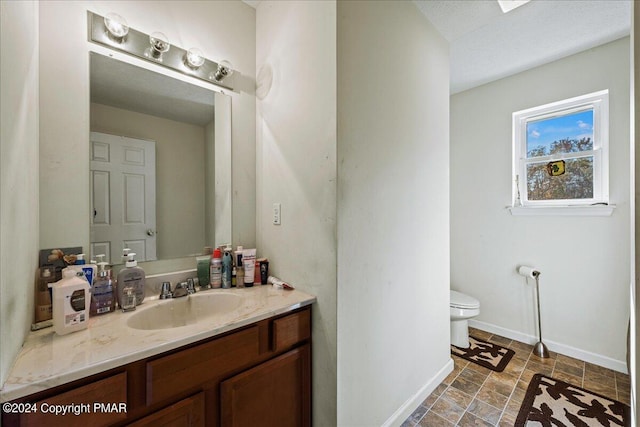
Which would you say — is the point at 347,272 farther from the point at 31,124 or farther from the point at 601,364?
the point at 601,364

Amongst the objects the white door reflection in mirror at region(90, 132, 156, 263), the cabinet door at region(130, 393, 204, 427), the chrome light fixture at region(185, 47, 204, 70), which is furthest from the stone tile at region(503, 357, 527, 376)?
the chrome light fixture at region(185, 47, 204, 70)

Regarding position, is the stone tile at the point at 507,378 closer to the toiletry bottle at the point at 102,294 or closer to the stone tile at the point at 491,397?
the stone tile at the point at 491,397

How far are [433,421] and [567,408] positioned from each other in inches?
33.3

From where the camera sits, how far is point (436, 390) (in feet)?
5.80

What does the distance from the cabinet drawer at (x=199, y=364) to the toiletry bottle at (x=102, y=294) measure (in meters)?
0.43

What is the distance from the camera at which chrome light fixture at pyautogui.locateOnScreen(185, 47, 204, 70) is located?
1.38m

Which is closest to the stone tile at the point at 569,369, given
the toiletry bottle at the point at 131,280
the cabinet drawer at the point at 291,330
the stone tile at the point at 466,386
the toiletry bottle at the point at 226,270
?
the stone tile at the point at 466,386

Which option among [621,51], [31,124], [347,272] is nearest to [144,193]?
[31,124]

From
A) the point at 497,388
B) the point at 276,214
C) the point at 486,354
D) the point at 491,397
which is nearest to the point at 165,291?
the point at 276,214

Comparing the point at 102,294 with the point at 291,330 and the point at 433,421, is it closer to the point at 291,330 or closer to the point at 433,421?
the point at 291,330

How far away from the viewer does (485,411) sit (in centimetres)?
156

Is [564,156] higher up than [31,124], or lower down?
higher up

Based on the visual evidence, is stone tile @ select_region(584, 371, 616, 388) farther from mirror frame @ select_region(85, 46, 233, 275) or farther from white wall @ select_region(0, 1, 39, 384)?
Result: white wall @ select_region(0, 1, 39, 384)

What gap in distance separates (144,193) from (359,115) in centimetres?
112
